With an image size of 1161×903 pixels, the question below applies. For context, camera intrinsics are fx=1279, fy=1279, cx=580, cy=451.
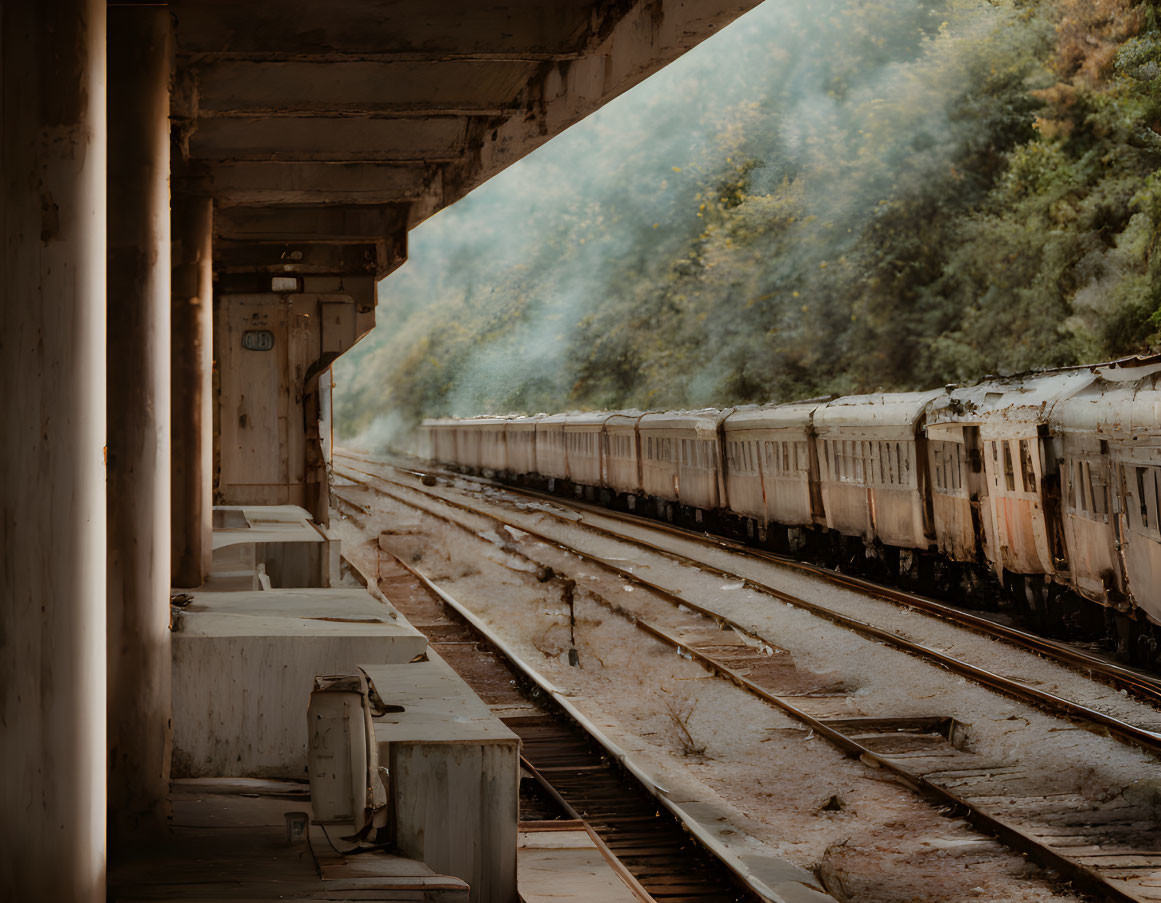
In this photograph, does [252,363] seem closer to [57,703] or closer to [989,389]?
[989,389]

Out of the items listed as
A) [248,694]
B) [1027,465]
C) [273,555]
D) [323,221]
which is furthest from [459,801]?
[1027,465]

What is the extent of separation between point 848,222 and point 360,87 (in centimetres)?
3342

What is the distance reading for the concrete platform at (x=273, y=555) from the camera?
9.66 metres

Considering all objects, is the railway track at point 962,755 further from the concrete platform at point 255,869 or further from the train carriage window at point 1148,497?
the concrete platform at point 255,869

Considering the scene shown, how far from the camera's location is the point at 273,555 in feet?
36.1

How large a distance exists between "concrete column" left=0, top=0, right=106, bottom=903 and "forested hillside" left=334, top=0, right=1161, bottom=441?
26.1 m

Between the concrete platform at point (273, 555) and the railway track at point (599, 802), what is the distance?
1741 mm

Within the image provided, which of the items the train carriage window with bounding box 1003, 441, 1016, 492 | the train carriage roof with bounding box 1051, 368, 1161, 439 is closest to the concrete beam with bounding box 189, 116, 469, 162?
the train carriage roof with bounding box 1051, 368, 1161, 439

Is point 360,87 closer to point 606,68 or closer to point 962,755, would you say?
point 606,68

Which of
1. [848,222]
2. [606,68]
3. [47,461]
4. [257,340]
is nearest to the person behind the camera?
[47,461]

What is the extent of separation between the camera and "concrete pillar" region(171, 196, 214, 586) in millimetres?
8969

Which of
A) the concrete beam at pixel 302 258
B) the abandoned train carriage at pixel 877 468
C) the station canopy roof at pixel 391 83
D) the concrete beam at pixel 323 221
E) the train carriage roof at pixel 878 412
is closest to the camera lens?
the station canopy roof at pixel 391 83

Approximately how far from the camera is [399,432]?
2901 inches

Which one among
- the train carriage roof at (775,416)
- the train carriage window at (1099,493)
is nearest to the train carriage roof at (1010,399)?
the train carriage window at (1099,493)
